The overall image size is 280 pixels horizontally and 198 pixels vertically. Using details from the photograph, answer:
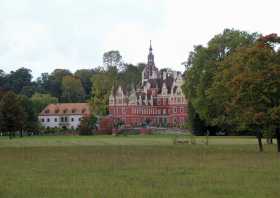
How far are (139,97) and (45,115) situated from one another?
2472cm

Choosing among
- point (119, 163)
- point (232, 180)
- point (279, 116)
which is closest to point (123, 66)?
point (279, 116)

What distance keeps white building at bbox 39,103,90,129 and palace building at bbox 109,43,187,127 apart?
1296 cm

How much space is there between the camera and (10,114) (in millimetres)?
102188

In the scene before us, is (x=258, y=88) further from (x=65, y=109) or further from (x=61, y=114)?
(x=61, y=114)

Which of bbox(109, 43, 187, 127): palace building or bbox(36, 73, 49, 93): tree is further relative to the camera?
bbox(36, 73, 49, 93): tree

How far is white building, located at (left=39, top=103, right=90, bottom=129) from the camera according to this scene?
163000 millimetres

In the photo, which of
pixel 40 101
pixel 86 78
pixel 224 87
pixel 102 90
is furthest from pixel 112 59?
pixel 224 87

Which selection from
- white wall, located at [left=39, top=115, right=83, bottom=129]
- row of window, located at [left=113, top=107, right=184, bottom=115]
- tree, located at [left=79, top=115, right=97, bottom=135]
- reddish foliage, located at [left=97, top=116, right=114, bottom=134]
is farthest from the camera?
white wall, located at [left=39, top=115, right=83, bottom=129]

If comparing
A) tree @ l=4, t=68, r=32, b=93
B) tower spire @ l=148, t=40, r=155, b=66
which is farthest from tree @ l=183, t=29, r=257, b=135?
tree @ l=4, t=68, r=32, b=93

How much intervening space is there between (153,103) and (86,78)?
36.9m

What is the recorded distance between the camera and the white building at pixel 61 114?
535ft

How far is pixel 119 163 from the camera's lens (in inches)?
1283

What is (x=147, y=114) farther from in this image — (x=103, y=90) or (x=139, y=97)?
(x=103, y=90)

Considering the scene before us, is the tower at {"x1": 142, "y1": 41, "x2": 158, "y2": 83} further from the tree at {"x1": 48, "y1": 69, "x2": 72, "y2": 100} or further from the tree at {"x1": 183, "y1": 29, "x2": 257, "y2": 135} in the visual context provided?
the tree at {"x1": 183, "y1": 29, "x2": 257, "y2": 135}
